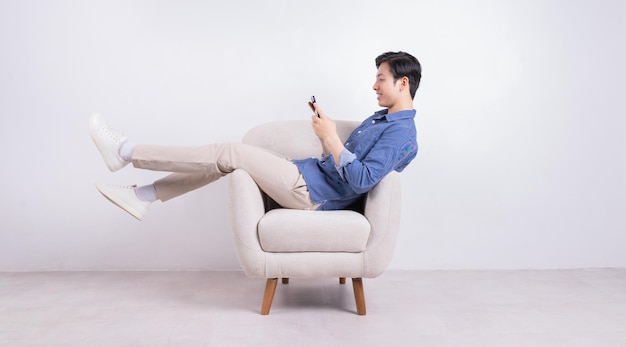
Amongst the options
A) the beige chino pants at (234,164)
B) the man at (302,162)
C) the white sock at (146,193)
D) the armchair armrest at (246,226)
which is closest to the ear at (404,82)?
the man at (302,162)

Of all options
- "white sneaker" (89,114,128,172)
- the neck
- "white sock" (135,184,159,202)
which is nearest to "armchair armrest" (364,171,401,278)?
the neck

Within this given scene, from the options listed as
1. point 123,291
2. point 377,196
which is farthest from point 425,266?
point 123,291

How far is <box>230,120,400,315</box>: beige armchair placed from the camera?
8.41ft

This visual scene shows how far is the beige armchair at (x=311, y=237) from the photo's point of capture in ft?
8.41

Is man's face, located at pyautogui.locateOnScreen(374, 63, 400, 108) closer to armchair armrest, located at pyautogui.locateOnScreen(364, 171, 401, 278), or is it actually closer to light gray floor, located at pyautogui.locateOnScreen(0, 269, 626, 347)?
armchair armrest, located at pyautogui.locateOnScreen(364, 171, 401, 278)

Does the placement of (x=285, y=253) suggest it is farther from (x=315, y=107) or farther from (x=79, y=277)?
(x=79, y=277)

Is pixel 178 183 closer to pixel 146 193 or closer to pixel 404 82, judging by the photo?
pixel 146 193

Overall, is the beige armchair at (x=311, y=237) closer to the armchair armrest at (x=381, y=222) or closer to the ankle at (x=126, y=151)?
the armchair armrest at (x=381, y=222)

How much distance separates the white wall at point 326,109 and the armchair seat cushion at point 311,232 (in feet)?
3.79

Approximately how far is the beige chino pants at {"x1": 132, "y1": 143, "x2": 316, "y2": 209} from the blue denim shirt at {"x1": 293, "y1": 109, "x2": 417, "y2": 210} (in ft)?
0.24

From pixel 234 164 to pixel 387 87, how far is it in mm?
825

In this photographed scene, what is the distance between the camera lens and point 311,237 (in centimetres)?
256

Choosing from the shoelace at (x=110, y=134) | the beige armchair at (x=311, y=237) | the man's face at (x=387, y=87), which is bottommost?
the beige armchair at (x=311, y=237)

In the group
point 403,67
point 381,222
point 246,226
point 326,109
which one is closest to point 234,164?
point 246,226
